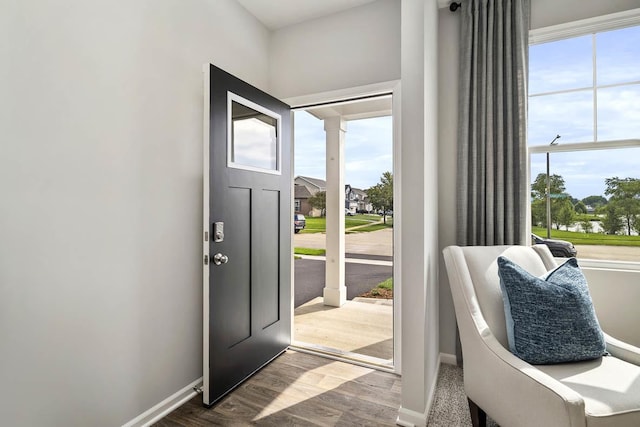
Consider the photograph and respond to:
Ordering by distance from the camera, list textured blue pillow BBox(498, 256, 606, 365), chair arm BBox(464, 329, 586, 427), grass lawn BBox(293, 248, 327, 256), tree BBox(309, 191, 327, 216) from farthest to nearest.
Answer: grass lawn BBox(293, 248, 327, 256) → tree BBox(309, 191, 327, 216) → textured blue pillow BBox(498, 256, 606, 365) → chair arm BBox(464, 329, 586, 427)

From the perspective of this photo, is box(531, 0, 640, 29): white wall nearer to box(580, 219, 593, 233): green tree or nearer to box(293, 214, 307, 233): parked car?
box(580, 219, 593, 233): green tree

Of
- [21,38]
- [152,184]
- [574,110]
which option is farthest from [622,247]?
[21,38]

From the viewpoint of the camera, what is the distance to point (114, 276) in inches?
61.7

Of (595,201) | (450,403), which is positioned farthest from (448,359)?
(595,201)

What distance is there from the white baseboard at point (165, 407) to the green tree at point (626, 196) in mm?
2998

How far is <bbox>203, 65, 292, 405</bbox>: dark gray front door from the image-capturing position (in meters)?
1.86

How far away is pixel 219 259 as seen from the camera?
1.90m

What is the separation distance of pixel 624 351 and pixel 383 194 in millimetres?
3232

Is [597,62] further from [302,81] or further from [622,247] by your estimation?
[302,81]

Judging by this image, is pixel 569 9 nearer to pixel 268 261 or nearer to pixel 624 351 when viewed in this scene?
pixel 624 351

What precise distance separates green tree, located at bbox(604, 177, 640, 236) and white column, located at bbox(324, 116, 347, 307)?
255 centimetres

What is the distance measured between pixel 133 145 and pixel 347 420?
1.91 meters

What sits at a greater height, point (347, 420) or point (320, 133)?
point (320, 133)

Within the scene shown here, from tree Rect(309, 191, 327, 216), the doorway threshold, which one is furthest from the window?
tree Rect(309, 191, 327, 216)
